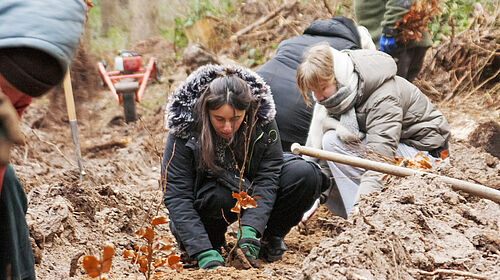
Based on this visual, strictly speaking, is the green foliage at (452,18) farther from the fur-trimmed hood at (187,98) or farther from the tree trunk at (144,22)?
the tree trunk at (144,22)

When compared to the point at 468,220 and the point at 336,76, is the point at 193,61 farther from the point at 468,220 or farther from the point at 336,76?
the point at 468,220

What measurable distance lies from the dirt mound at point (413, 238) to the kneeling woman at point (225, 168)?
0.45 m

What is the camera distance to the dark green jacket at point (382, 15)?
15.0 feet

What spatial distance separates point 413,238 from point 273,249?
119 cm

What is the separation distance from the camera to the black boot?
3238 millimetres

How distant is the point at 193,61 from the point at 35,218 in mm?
5771

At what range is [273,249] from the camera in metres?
3.25

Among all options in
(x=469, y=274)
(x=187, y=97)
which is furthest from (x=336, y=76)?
(x=469, y=274)

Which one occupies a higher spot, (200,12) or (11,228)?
(11,228)

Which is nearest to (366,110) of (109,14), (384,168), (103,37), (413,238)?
(384,168)

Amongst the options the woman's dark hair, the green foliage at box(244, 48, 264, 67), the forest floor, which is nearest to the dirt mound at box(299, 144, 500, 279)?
the forest floor

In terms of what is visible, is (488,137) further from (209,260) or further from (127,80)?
(127,80)

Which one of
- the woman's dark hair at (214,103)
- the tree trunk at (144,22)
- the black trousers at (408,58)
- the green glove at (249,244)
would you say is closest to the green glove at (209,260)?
the green glove at (249,244)

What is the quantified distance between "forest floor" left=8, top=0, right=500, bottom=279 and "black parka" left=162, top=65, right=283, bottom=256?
11 centimetres
